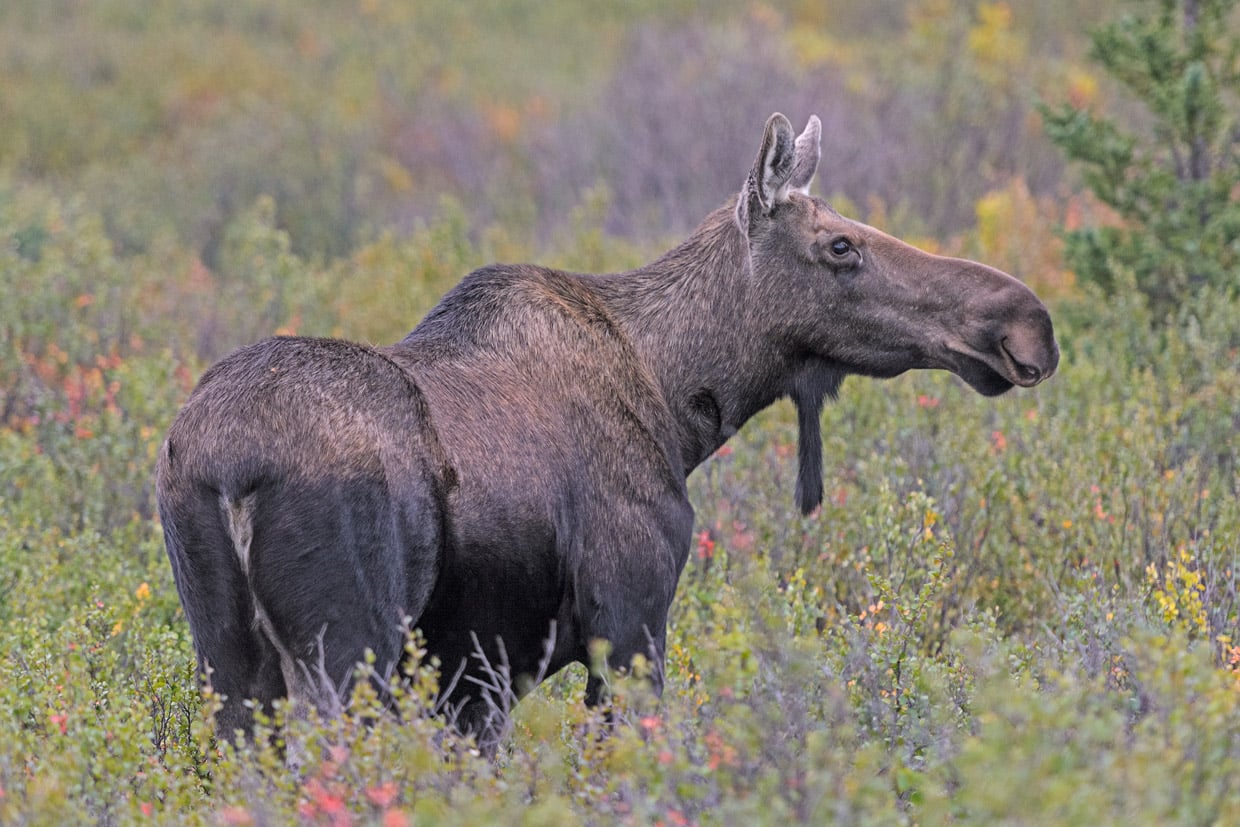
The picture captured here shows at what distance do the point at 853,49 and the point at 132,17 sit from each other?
11.9 m

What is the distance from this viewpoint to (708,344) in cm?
505

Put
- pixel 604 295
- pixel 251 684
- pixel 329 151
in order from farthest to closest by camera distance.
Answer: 1. pixel 329 151
2. pixel 604 295
3. pixel 251 684

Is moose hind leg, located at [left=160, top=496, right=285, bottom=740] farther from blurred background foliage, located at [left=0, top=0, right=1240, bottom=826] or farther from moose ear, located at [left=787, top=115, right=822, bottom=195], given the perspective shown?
moose ear, located at [left=787, top=115, right=822, bottom=195]

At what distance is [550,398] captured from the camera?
4.61 meters

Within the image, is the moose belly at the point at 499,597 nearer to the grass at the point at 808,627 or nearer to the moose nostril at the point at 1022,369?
the grass at the point at 808,627

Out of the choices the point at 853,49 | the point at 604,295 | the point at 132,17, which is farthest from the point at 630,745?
the point at 132,17

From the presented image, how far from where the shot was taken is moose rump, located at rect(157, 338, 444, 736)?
12.6 feet

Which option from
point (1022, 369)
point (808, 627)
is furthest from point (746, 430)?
point (1022, 369)

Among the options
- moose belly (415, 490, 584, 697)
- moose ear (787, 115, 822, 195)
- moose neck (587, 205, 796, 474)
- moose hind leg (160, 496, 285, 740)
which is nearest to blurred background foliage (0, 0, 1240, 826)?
moose hind leg (160, 496, 285, 740)

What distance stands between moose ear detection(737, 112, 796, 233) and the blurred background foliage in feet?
3.75

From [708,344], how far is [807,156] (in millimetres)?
806

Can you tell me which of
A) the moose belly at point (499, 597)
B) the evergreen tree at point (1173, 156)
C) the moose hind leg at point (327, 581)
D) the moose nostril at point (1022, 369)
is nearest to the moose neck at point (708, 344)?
the moose nostril at point (1022, 369)

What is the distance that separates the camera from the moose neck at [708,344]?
504 cm

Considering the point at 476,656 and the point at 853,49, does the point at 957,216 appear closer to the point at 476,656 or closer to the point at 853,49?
the point at 853,49
